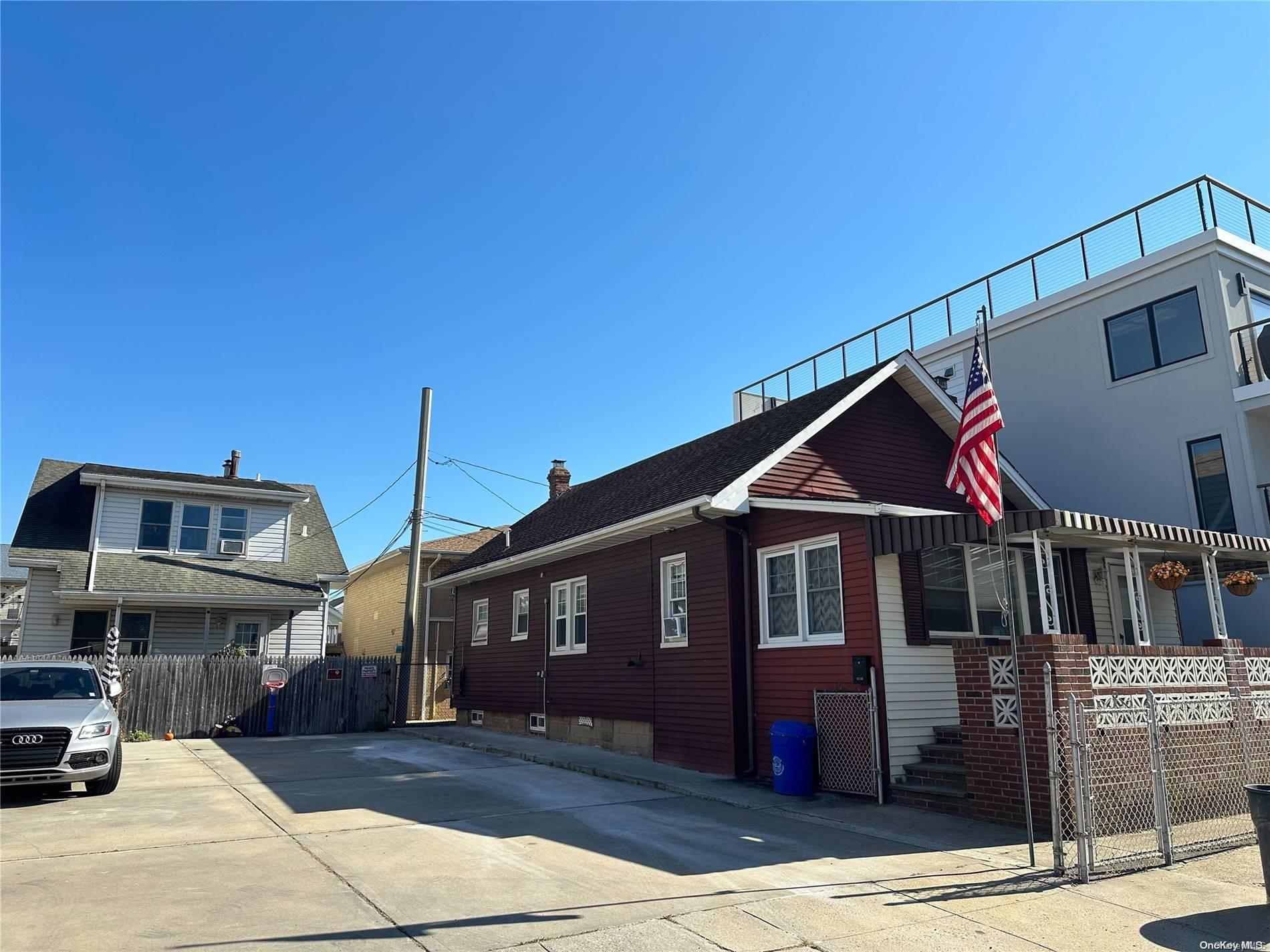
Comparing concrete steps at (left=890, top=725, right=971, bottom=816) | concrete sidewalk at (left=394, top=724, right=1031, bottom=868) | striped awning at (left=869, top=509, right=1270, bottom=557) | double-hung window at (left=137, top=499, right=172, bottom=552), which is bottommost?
concrete sidewalk at (left=394, top=724, right=1031, bottom=868)

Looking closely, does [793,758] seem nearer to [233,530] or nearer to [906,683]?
[906,683]

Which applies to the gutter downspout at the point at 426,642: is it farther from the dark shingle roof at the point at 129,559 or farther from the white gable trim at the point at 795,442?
the white gable trim at the point at 795,442

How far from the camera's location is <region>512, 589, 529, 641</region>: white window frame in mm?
18889

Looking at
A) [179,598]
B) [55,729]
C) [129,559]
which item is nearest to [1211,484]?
[55,729]

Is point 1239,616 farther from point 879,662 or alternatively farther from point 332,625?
point 332,625

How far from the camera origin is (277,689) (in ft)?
65.6

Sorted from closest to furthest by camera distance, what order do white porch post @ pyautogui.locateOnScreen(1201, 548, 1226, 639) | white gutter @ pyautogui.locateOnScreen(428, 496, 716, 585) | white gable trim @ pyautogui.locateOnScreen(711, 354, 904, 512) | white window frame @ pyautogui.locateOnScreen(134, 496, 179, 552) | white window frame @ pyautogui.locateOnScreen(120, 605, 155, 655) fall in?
white porch post @ pyautogui.locateOnScreen(1201, 548, 1226, 639) < white gable trim @ pyautogui.locateOnScreen(711, 354, 904, 512) < white gutter @ pyautogui.locateOnScreen(428, 496, 716, 585) < white window frame @ pyautogui.locateOnScreen(120, 605, 155, 655) < white window frame @ pyautogui.locateOnScreen(134, 496, 179, 552)

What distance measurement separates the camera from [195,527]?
2445 cm

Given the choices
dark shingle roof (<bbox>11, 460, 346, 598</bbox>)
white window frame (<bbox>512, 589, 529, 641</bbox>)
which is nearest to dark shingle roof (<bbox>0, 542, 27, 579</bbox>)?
dark shingle roof (<bbox>11, 460, 346, 598</bbox>)

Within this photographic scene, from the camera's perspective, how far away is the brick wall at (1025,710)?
8.28 meters

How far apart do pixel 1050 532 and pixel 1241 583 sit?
3.93 metres

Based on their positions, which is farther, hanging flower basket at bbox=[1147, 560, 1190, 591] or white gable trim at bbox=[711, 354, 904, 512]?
white gable trim at bbox=[711, 354, 904, 512]

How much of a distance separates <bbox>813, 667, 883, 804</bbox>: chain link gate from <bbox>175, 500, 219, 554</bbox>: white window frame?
19751 mm

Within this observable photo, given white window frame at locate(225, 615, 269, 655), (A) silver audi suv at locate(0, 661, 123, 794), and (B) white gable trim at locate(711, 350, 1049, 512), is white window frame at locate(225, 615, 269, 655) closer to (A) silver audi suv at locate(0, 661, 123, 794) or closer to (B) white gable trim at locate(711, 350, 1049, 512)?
(A) silver audi suv at locate(0, 661, 123, 794)
